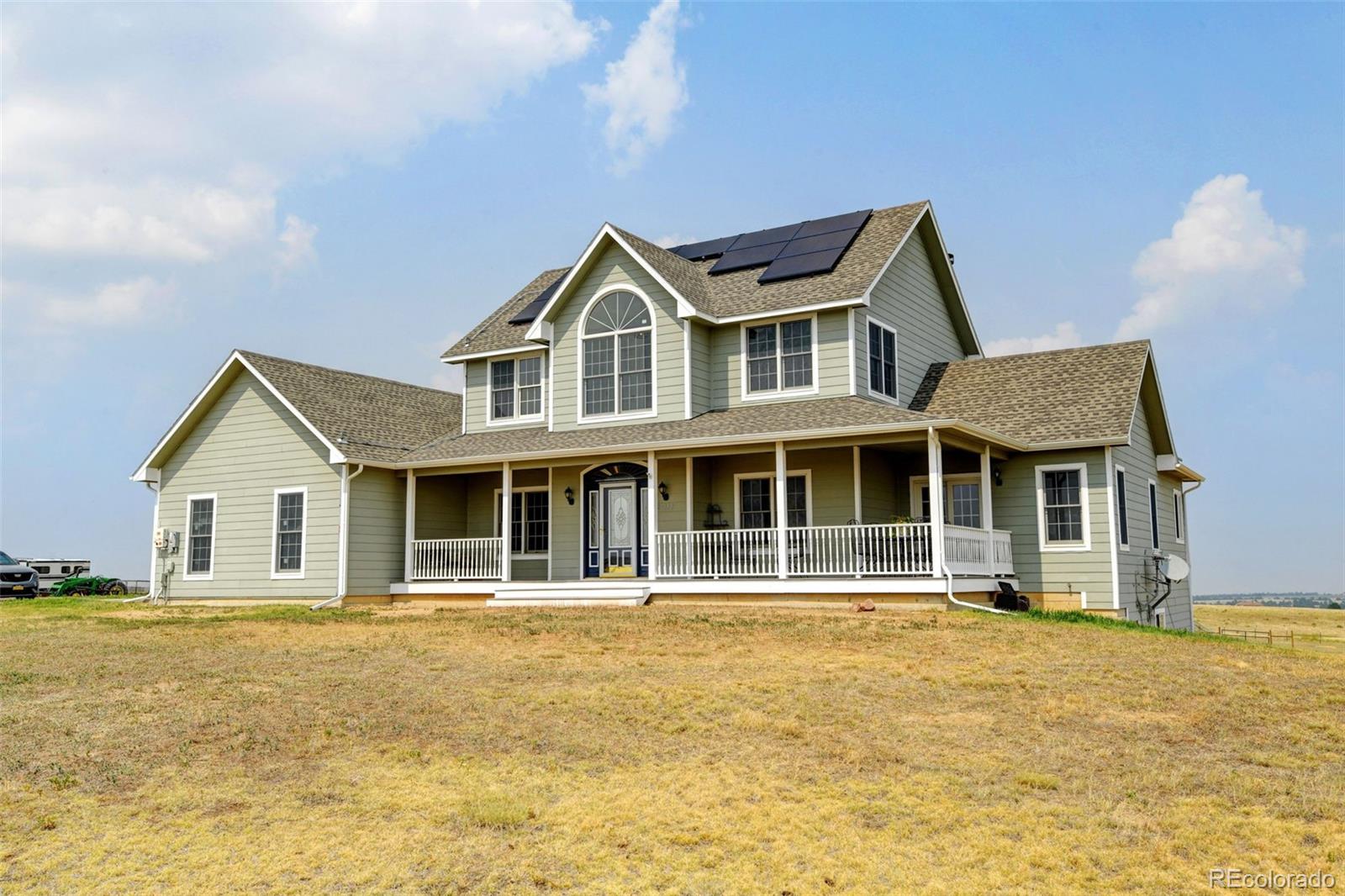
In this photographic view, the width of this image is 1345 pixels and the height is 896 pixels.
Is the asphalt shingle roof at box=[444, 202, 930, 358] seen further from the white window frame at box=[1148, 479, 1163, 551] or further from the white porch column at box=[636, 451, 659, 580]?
the white window frame at box=[1148, 479, 1163, 551]

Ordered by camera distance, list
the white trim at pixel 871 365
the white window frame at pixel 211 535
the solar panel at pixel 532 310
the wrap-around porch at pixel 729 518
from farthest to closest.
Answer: the white window frame at pixel 211 535
the solar panel at pixel 532 310
the white trim at pixel 871 365
the wrap-around porch at pixel 729 518

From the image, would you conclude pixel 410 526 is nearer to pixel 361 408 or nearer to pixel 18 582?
pixel 361 408

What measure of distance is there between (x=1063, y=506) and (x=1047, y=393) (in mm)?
2605

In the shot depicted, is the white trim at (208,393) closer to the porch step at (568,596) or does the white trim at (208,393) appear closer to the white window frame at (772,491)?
the porch step at (568,596)

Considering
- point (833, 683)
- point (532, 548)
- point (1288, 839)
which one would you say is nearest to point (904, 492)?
point (532, 548)

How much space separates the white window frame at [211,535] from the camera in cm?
2622

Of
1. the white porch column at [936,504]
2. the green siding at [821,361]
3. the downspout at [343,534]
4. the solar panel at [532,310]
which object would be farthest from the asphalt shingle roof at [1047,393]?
the downspout at [343,534]

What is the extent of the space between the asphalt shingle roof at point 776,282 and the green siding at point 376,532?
4.14 m

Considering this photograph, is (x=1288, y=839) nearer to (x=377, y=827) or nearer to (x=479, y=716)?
(x=377, y=827)

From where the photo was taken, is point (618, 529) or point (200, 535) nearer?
point (618, 529)

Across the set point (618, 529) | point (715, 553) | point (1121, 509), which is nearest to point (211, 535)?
point (618, 529)

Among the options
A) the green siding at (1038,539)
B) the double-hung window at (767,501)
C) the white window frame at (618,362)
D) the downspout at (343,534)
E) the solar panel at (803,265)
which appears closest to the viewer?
the green siding at (1038,539)

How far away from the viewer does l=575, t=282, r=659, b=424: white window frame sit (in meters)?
23.1

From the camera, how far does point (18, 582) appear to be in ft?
117
